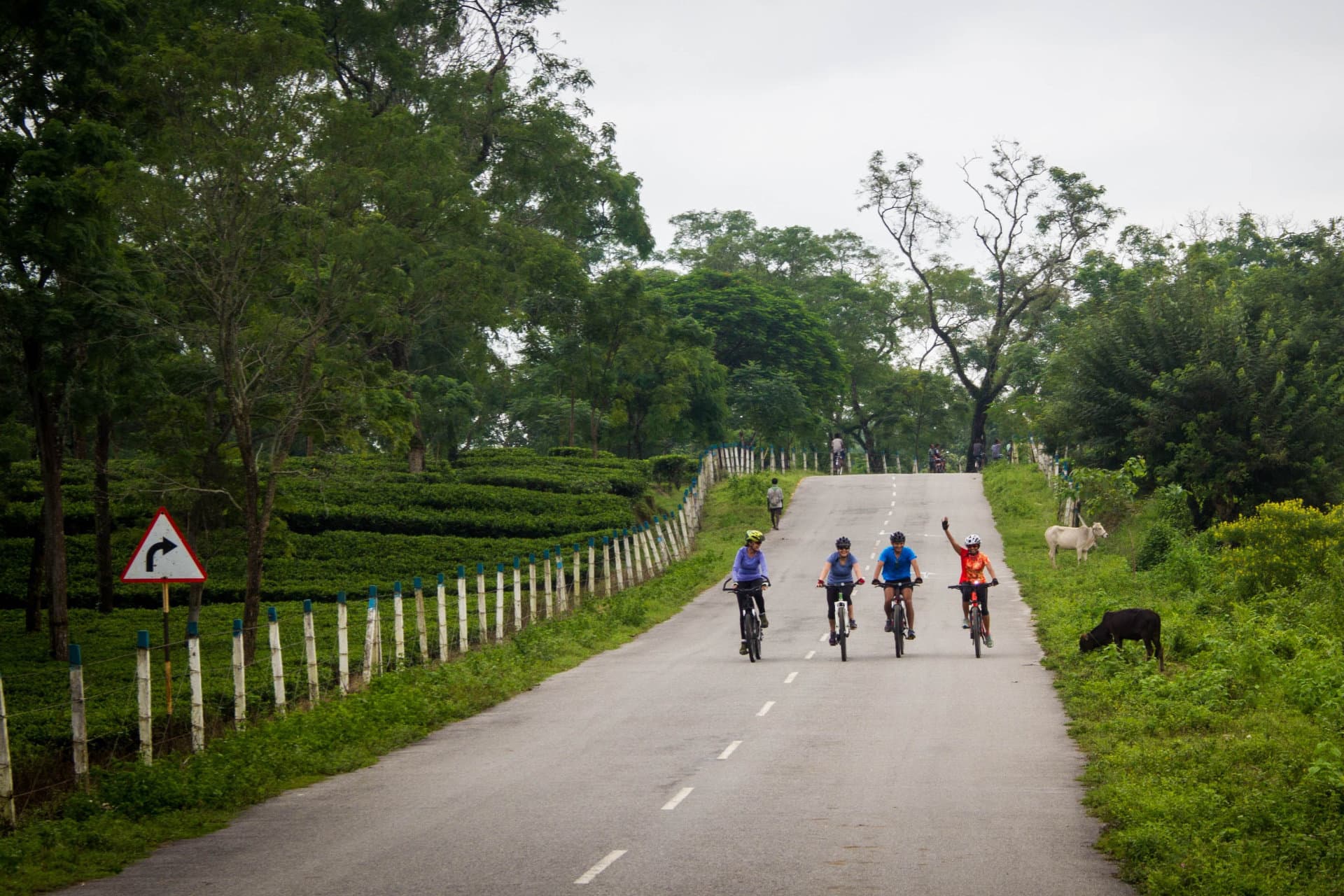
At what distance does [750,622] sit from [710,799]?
32.8ft

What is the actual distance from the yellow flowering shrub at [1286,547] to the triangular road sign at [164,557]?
1957 centimetres

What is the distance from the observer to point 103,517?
2744cm

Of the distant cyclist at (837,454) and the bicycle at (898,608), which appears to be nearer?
the bicycle at (898,608)

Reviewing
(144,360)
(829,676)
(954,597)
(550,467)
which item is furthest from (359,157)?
(550,467)

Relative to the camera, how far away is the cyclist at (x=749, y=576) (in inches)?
832

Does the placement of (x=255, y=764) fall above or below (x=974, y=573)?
below

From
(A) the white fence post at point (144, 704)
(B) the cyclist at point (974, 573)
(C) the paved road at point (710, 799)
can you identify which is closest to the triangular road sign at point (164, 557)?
(A) the white fence post at point (144, 704)

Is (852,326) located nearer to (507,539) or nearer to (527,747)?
(507,539)

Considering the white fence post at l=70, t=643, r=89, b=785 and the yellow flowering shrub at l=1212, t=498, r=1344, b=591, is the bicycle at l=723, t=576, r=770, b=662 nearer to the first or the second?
the yellow flowering shrub at l=1212, t=498, r=1344, b=591

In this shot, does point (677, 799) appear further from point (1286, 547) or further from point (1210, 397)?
point (1210, 397)

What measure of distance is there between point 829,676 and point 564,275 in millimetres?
30723

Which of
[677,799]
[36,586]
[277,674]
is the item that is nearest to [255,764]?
[277,674]

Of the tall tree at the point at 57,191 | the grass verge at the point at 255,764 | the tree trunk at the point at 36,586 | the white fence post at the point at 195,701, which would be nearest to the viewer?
the grass verge at the point at 255,764

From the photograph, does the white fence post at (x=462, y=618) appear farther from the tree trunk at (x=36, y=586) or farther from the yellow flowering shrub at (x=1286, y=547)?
the yellow flowering shrub at (x=1286, y=547)
